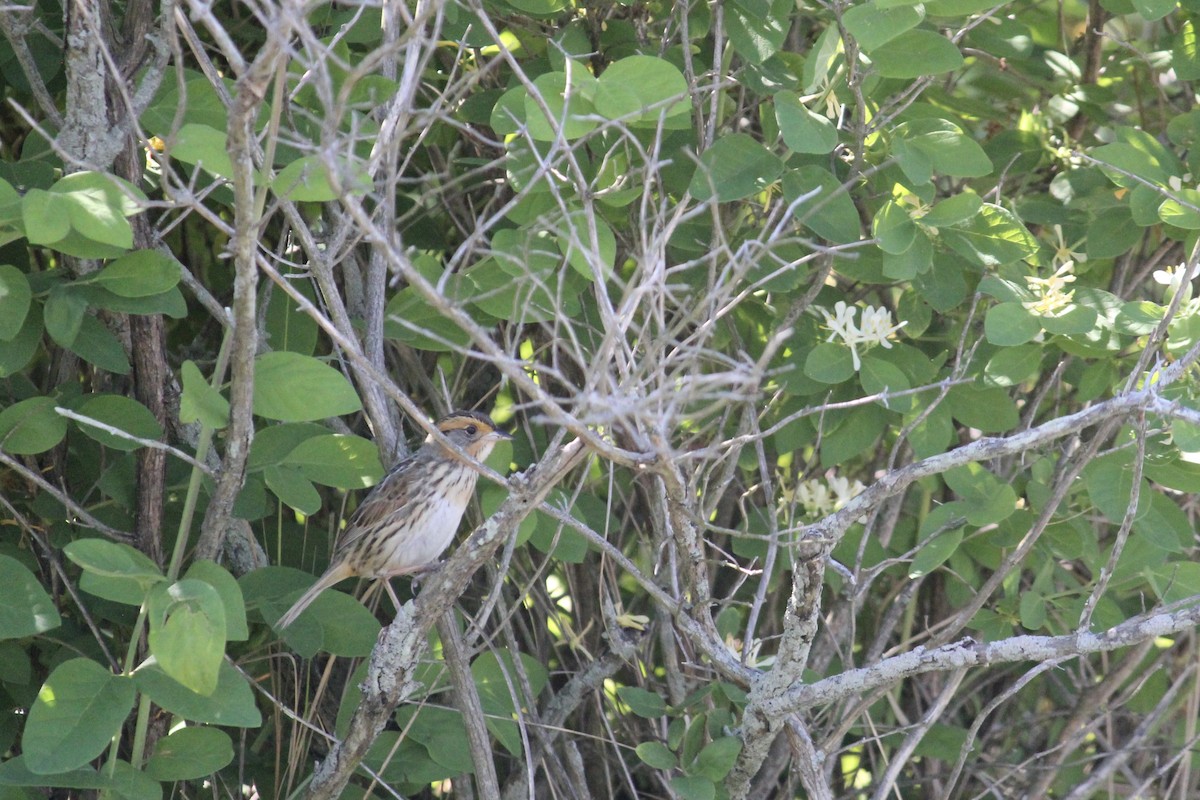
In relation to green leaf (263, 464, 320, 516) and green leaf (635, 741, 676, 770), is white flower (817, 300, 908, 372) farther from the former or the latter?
green leaf (263, 464, 320, 516)

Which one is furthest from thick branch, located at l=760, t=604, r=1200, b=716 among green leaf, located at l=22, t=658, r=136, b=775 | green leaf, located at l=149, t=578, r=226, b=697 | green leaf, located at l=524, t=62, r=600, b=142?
green leaf, located at l=22, t=658, r=136, b=775

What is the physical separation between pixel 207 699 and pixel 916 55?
2.41 meters

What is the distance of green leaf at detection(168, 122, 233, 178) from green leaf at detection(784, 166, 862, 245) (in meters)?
1.61

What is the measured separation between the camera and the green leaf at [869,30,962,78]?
329 centimetres

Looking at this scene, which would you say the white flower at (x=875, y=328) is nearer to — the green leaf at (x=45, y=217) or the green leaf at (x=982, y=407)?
the green leaf at (x=982, y=407)

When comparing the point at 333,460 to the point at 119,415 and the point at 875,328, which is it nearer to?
the point at 119,415

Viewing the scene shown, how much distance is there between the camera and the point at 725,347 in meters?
4.43

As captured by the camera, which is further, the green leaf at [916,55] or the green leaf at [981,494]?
the green leaf at [981,494]

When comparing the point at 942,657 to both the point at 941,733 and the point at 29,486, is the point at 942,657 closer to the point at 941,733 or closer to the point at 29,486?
the point at 941,733

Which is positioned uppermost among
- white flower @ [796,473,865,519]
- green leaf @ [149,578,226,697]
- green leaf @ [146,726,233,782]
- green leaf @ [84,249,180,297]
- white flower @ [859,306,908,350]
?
green leaf @ [84,249,180,297]

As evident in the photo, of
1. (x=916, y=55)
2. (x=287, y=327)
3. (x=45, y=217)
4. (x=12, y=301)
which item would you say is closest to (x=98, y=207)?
(x=45, y=217)

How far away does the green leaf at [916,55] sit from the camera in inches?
130

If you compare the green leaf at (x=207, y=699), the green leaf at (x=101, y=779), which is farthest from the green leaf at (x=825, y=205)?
the green leaf at (x=101, y=779)

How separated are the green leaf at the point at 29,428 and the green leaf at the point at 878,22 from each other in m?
2.34
